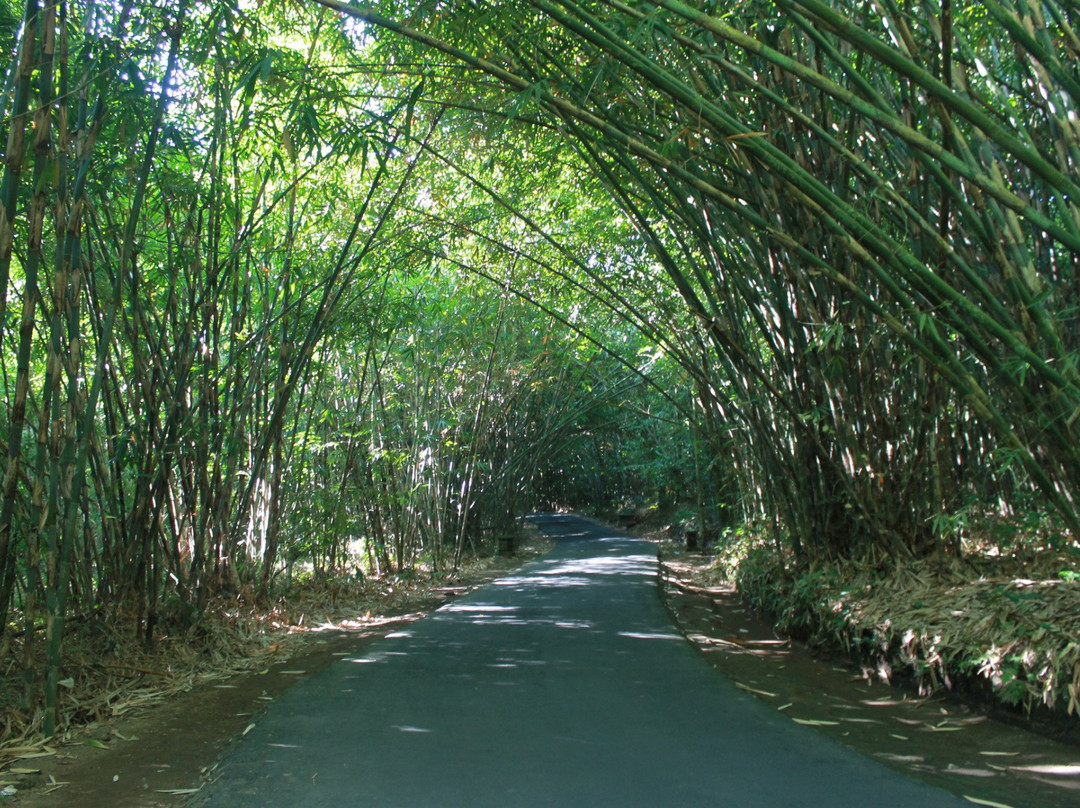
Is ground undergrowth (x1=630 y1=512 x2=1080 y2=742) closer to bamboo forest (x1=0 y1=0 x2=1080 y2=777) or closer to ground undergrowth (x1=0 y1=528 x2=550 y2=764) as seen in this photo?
bamboo forest (x1=0 y1=0 x2=1080 y2=777)

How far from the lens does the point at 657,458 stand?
14352 millimetres

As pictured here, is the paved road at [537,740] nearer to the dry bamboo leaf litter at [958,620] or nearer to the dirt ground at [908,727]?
the dirt ground at [908,727]

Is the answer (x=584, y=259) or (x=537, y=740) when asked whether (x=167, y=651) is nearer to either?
(x=537, y=740)

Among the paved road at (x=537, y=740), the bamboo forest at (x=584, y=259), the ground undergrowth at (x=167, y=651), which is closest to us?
the paved road at (x=537, y=740)

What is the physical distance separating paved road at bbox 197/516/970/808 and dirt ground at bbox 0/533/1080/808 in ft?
0.42

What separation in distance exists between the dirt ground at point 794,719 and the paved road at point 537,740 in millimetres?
127

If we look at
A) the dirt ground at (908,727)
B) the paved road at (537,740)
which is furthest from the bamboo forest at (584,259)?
the paved road at (537,740)

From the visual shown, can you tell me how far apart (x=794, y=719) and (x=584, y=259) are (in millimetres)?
4406

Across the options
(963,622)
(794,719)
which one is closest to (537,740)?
(794,719)

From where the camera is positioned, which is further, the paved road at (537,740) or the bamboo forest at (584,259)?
the bamboo forest at (584,259)

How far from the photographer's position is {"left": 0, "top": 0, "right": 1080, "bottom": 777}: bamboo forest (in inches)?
103

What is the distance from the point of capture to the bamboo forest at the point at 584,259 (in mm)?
2611

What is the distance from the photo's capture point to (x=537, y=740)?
8.83 feet

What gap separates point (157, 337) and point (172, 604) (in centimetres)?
132
